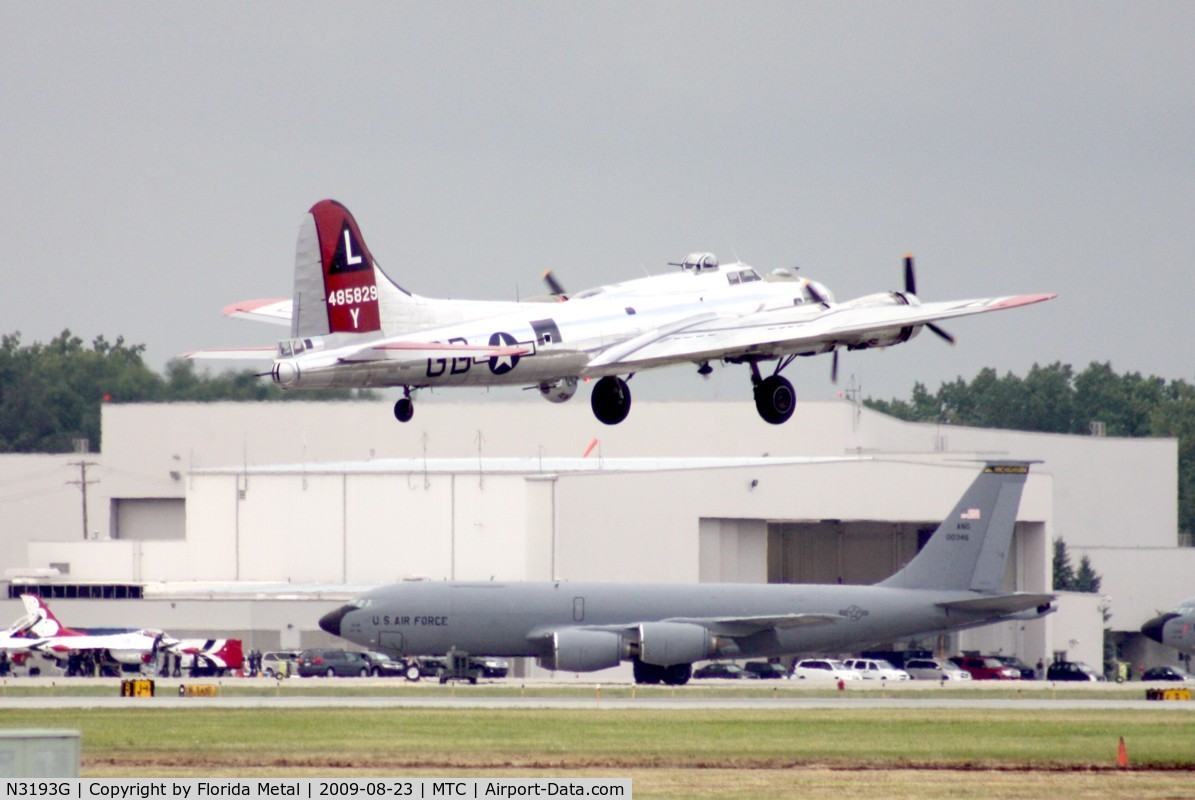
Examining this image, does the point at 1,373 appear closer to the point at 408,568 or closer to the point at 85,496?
the point at 85,496

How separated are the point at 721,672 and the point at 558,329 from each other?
65181 millimetres

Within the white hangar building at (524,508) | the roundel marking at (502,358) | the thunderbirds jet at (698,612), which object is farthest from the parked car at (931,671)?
the roundel marking at (502,358)

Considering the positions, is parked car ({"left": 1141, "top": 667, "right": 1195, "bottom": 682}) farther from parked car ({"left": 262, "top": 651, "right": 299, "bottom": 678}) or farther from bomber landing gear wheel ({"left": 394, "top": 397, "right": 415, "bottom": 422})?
bomber landing gear wheel ({"left": 394, "top": 397, "right": 415, "bottom": 422})

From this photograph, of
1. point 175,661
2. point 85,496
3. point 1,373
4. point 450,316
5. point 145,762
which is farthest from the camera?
point 1,373

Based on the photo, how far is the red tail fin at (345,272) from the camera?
42094 millimetres

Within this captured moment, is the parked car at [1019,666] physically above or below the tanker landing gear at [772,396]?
Result: below

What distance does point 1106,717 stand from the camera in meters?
73.2

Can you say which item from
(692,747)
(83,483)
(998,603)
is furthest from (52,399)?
(692,747)

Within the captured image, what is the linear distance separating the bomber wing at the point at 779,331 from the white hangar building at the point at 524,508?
232 feet

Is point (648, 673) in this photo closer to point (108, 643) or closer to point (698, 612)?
point (698, 612)

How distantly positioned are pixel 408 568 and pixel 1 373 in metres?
87.7

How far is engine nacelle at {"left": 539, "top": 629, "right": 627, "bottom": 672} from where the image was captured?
86.7m

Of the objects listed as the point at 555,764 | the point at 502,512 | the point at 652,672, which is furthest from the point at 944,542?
the point at 555,764

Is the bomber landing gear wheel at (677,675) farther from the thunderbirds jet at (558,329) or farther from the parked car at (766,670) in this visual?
the thunderbirds jet at (558,329)
